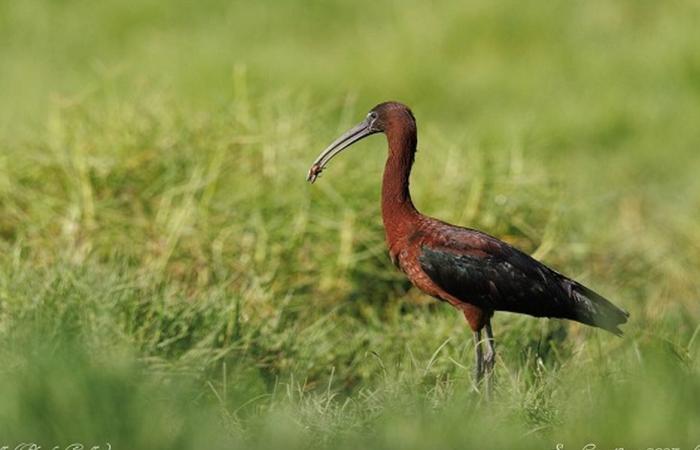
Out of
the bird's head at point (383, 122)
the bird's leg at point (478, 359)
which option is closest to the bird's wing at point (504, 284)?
the bird's leg at point (478, 359)

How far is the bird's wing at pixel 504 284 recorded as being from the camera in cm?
527

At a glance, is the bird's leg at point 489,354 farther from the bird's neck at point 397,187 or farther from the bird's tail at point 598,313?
the bird's neck at point 397,187

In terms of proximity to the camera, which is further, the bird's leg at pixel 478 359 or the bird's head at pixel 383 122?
the bird's head at pixel 383 122

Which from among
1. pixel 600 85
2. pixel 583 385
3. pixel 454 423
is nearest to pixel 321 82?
pixel 600 85

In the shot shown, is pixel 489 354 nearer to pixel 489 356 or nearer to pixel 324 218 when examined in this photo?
pixel 489 356

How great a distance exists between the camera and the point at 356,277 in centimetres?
691

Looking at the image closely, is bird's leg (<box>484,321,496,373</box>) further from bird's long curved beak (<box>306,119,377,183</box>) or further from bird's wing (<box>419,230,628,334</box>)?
bird's long curved beak (<box>306,119,377,183</box>)

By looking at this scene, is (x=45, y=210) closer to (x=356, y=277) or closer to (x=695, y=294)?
(x=356, y=277)

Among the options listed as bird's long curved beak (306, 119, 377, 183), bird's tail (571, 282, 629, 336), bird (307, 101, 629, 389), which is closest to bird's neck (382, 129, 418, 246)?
bird (307, 101, 629, 389)

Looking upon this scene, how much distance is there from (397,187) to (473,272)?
0.38 m

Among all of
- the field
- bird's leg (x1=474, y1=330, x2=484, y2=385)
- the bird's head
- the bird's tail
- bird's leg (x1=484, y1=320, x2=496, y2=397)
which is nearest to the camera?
the field

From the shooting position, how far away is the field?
4305 millimetres

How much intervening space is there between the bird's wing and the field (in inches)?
7.4

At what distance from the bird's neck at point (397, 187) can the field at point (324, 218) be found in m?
0.44
